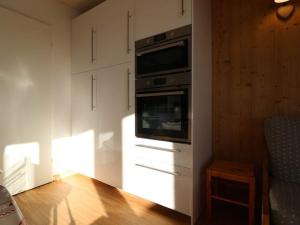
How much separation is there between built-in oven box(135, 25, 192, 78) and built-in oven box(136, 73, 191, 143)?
7 cm

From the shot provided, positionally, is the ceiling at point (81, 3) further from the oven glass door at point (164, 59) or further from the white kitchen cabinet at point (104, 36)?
the oven glass door at point (164, 59)

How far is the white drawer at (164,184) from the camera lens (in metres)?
1.67

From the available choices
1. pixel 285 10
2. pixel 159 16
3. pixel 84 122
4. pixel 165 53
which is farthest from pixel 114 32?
pixel 285 10

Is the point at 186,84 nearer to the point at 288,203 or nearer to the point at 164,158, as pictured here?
the point at 164,158

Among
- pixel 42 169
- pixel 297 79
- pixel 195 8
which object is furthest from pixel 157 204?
pixel 195 8

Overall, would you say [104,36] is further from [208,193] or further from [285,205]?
[285,205]

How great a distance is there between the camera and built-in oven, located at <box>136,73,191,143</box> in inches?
64.7

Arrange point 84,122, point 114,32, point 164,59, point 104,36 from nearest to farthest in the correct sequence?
point 164,59 < point 114,32 < point 104,36 < point 84,122

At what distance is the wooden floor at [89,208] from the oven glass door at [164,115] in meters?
0.74

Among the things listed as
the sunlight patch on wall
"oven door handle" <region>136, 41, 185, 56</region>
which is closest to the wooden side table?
"oven door handle" <region>136, 41, 185, 56</region>

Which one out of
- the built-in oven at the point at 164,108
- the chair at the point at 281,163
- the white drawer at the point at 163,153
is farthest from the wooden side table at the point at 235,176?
the built-in oven at the point at 164,108

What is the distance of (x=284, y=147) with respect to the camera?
158 cm

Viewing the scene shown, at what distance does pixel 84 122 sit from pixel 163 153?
1.31m

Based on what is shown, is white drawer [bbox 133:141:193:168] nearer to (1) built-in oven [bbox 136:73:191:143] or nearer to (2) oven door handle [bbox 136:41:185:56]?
(1) built-in oven [bbox 136:73:191:143]
